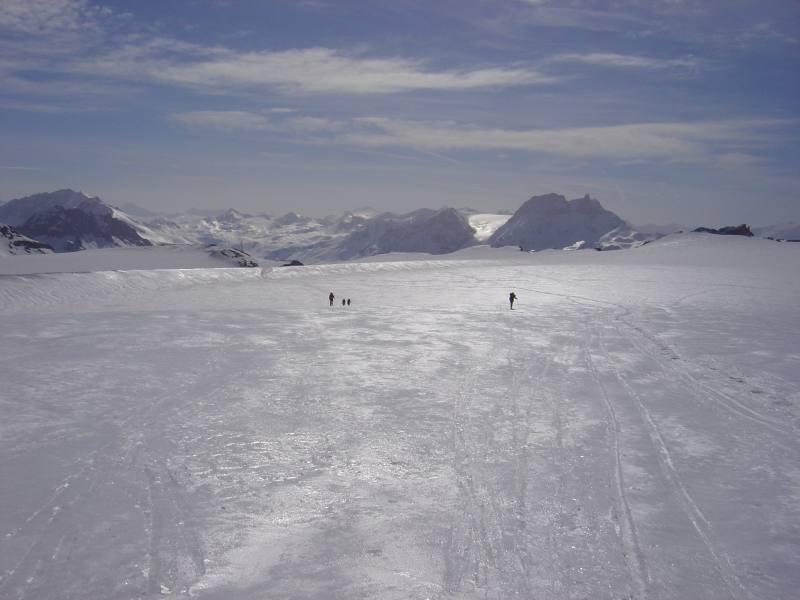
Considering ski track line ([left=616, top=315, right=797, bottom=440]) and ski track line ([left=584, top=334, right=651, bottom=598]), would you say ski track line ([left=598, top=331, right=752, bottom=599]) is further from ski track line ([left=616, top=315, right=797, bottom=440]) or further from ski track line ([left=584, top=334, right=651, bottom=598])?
ski track line ([left=616, top=315, right=797, bottom=440])

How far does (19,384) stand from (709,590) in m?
14.8

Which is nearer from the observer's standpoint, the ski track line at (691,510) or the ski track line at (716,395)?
the ski track line at (691,510)

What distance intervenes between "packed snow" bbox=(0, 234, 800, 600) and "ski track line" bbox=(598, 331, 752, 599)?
4 centimetres

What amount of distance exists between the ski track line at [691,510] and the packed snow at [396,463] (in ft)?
0.12

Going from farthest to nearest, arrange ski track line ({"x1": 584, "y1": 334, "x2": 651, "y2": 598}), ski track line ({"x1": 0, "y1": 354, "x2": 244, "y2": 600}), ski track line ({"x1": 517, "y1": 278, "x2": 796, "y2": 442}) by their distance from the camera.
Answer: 1. ski track line ({"x1": 517, "y1": 278, "x2": 796, "y2": 442})
2. ski track line ({"x1": 584, "y1": 334, "x2": 651, "y2": 598})
3. ski track line ({"x1": 0, "y1": 354, "x2": 244, "y2": 600})

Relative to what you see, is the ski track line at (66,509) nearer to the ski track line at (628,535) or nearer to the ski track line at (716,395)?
the ski track line at (628,535)

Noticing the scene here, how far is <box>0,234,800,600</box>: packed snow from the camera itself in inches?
272

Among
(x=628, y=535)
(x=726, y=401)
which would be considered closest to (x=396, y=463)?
(x=628, y=535)

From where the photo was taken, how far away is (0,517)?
25.7ft

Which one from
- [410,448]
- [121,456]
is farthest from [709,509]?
[121,456]

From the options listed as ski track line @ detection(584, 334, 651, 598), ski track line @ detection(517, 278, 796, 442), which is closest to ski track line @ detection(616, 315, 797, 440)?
ski track line @ detection(517, 278, 796, 442)

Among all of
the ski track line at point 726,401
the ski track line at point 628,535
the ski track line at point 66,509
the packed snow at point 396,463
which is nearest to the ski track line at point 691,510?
the packed snow at point 396,463

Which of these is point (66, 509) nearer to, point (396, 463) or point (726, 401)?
point (396, 463)

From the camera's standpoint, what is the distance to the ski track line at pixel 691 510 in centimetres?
684
